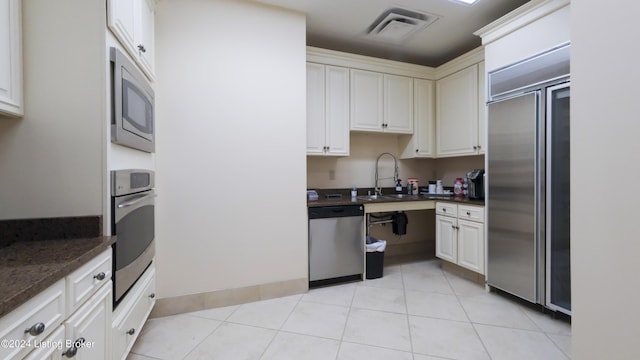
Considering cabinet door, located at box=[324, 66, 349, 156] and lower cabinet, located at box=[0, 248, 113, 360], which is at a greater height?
cabinet door, located at box=[324, 66, 349, 156]

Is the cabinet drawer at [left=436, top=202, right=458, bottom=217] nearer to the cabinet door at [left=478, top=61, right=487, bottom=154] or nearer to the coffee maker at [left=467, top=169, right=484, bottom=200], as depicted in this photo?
the coffee maker at [left=467, top=169, right=484, bottom=200]

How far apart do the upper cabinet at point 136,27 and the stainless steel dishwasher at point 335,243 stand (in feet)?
6.08

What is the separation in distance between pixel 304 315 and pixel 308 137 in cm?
179

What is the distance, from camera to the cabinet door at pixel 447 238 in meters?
3.10

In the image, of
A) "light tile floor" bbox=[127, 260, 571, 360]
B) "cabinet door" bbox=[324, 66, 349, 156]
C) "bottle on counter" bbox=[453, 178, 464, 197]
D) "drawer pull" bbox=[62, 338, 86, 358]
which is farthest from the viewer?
"bottle on counter" bbox=[453, 178, 464, 197]

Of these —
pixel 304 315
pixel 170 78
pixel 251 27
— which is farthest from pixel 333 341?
pixel 251 27

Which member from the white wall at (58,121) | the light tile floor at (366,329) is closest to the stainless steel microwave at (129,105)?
the white wall at (58,121)

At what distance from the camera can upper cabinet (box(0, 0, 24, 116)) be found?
1.15 meters

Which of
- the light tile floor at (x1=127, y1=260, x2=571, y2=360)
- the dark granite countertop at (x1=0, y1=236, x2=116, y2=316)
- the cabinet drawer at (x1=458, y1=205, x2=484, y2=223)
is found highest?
the dark granite countertop at (x1=0, y1=236, x2=116, y2=316)

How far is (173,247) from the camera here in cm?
233

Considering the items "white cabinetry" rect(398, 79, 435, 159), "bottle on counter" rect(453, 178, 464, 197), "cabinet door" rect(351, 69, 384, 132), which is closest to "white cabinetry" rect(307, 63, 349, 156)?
"cabinet door" rect(351, 69, 384, 132)

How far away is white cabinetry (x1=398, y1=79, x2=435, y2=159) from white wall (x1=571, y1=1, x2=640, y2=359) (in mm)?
2559

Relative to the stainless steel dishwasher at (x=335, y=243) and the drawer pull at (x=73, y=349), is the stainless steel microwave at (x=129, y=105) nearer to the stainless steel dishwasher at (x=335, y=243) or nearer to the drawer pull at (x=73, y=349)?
the drawer pull at (x=73, y=349)

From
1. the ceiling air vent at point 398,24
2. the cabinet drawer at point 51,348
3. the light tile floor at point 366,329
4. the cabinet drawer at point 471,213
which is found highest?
the ceiling air vent at point 398,24
